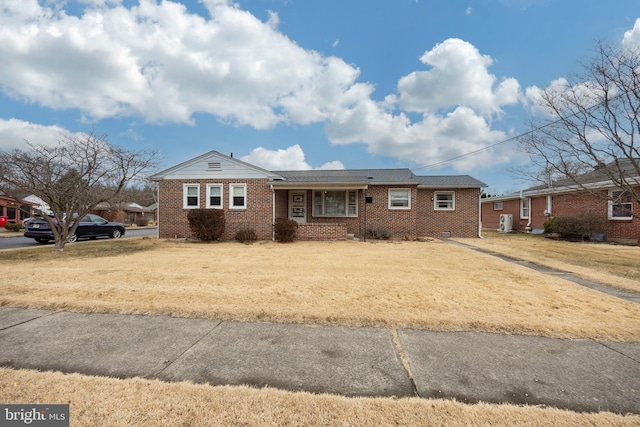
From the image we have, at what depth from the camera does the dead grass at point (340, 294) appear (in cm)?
385

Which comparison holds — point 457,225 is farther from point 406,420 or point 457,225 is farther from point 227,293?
point 406,420

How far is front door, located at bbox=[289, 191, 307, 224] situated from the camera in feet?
54.5

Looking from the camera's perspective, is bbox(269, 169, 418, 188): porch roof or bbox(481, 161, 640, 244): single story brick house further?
bbox(269, 169, 418, 188): porch roof

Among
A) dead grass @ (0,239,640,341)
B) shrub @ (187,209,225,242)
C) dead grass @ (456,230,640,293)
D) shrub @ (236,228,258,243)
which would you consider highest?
shrub @ (187,209,225,242)

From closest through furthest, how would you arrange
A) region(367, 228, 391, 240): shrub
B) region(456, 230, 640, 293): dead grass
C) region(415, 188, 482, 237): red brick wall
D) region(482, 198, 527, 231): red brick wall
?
region(456, 230, 640, 293): dead grass
region(367, 228, 391, 240): shrub
region(415, 188, 482, 237): red brick wall
region(482, 198, 527, 231): red brick wall

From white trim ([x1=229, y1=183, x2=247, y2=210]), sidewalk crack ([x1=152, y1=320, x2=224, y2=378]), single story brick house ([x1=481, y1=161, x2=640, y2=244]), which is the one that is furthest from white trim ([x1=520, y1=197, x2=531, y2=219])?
sidewalk crack ([x1=152, y1=320, x2=224, y2=378])

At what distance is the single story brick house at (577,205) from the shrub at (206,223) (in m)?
14.2

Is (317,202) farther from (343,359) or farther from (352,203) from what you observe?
(343,359)

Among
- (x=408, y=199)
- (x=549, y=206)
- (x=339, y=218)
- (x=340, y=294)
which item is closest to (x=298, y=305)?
(x=340, y=294)

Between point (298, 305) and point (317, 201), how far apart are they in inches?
478

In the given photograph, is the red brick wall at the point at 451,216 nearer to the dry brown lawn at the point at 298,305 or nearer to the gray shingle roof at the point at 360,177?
the gray shingle roof at the point at 360,177

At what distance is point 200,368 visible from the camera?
272cm

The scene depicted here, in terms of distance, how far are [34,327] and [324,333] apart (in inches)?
145

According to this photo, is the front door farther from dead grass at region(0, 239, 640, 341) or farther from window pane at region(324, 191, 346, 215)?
dead grass at region(0, 239, 640, 341)
